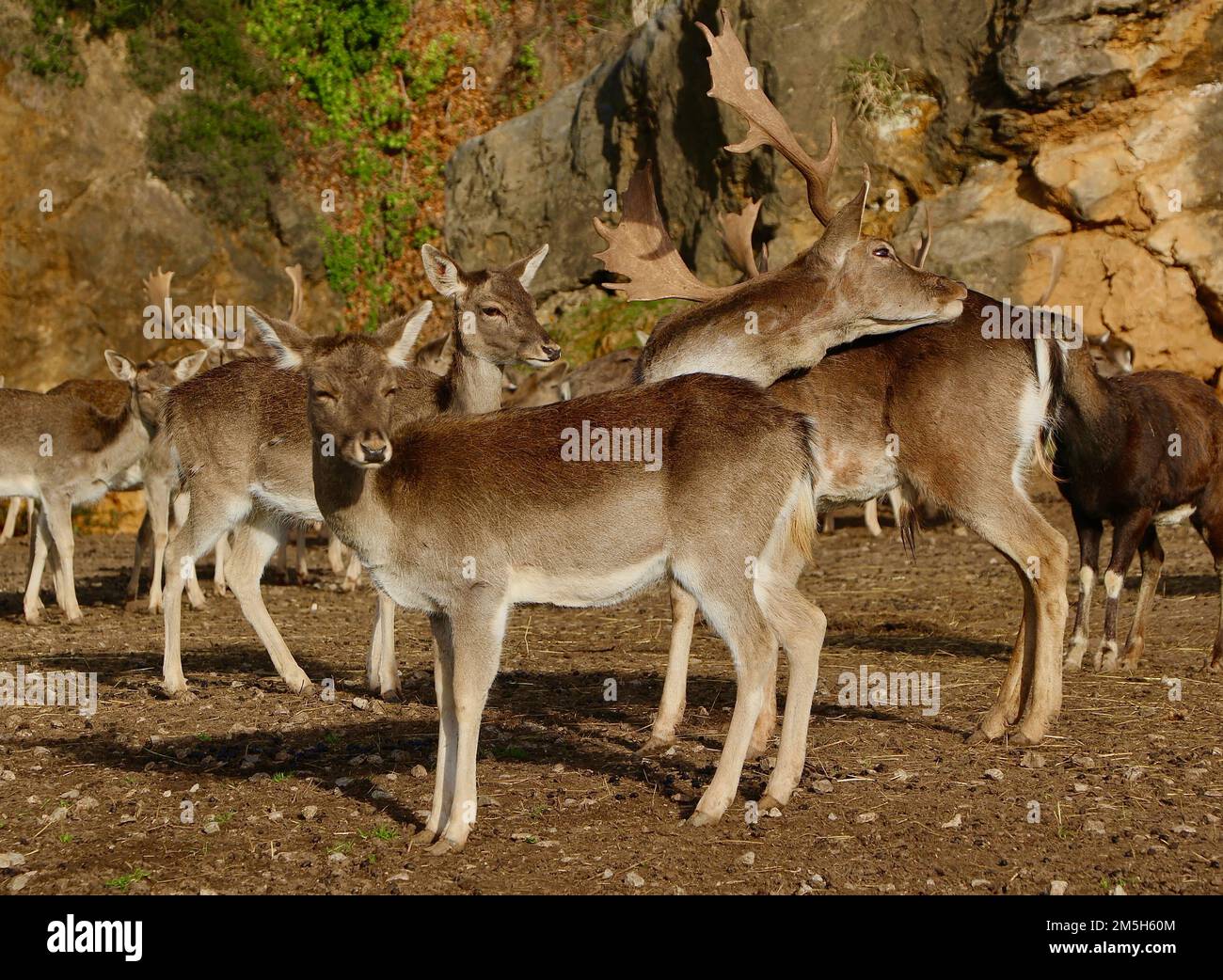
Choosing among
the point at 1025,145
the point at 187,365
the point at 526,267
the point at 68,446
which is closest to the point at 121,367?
the point at 187,365

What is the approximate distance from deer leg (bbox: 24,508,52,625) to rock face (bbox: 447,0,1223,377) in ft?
26.2

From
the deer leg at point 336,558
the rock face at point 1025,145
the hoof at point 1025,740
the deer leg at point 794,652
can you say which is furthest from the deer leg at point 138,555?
the hoof at point 1025,740

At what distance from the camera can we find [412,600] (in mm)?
5754

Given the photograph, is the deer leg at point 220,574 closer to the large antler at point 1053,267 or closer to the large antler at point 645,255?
the large antler at point 645,255

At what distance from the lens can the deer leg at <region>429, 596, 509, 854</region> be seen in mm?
5480

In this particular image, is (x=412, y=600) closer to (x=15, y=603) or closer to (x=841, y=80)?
(x=15, y=603)

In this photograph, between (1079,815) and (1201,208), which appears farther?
(1201,208)

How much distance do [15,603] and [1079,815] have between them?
Result: 9.46 meters

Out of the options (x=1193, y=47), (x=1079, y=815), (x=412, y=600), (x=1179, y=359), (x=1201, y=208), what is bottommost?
(x=1079, y=815)

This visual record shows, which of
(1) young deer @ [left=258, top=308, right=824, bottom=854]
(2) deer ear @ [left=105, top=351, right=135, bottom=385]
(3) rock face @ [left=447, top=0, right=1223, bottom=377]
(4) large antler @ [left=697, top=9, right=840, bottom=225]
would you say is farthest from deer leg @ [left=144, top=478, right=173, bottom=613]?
(3) rock face @ [left=447, top=0, right=1223, bottom=377]

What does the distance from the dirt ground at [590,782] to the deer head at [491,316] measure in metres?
1.91

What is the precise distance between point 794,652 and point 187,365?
331 inches

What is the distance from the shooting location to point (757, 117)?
822 cm

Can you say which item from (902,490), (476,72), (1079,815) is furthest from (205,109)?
(1079,815)
